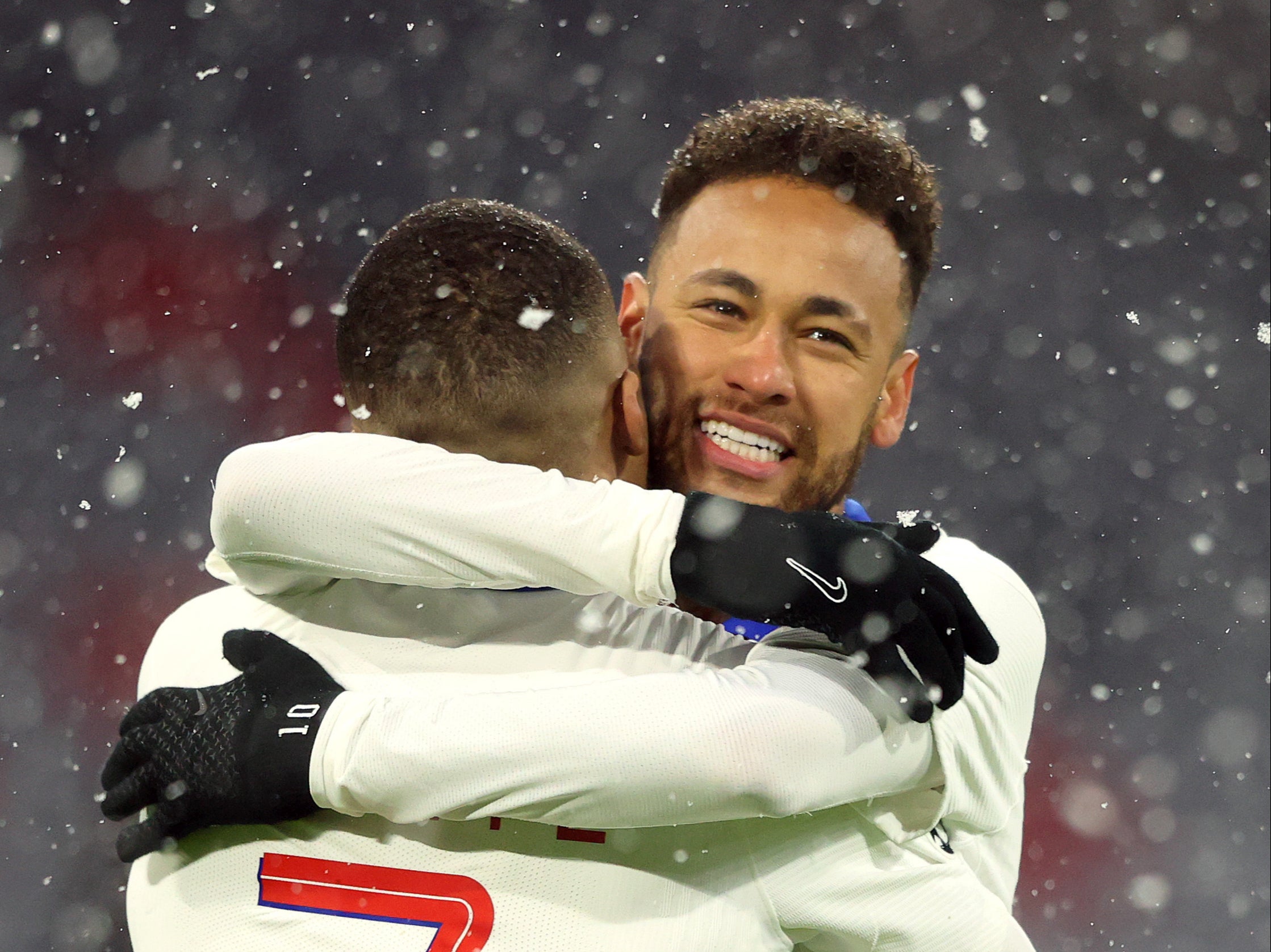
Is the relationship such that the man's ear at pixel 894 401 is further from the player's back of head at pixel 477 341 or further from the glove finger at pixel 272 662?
the glove finger at pixel 272 662

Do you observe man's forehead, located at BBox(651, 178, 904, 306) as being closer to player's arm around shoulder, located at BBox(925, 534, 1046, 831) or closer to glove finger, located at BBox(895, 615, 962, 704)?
player's arm around shoulder, located at BBox(925, 534, 1046, 831)

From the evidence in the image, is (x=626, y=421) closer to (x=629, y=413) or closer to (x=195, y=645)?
(x=629, y=413)

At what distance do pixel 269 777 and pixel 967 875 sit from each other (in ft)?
2.17

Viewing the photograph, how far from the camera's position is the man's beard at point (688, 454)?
1.75 metres

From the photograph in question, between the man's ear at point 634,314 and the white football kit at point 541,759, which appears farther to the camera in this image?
the man's ear at point 634,314

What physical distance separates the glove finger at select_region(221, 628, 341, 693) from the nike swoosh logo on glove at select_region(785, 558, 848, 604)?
43 cm

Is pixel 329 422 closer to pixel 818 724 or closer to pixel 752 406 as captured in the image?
pixel 752 406

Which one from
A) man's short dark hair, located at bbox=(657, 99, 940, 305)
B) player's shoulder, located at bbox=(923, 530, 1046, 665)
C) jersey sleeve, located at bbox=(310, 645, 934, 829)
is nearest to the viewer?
jersey sleeve, located at bbox=(310, 645, 934, 829)

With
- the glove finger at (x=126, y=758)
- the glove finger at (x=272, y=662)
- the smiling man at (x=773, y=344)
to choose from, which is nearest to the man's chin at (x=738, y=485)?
the smiling man at (x=773, y=344)

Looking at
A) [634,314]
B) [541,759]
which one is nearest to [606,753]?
[541,759]

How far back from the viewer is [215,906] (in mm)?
1160

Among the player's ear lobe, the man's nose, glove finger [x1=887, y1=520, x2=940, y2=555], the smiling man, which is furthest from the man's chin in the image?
glove finger [x1=887, y1=520, x2=940, y2=555]

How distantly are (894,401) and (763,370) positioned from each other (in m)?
0.34

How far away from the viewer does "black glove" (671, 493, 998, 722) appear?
1.08 metres
